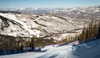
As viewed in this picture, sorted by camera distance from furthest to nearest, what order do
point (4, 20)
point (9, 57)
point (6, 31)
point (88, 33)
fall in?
1. point (4, 20)
2. point (6, 31)
3. point (88, 33)
4. point (9, 57)

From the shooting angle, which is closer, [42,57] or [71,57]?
[71,57]

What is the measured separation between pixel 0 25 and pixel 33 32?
121ft

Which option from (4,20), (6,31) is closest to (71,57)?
(6,31)

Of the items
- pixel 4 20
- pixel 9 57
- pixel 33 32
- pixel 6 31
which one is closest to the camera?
pixel 9 57

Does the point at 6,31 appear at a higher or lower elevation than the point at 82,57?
lower

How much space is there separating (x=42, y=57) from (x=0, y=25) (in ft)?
497

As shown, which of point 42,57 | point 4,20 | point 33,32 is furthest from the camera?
point 4,20

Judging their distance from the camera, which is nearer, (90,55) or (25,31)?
(90,55)

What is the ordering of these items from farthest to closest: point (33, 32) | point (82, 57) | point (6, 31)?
point (33, 32) → point (6, 31) → point (82, 57)

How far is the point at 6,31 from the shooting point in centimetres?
17012

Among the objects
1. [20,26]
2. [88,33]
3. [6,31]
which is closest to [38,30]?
[20,26]

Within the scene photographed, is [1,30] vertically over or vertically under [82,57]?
under

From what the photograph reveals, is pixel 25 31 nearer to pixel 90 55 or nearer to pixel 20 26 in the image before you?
pixel 20 26

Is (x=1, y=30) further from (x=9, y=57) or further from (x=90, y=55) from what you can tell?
(x=90, y=55)
